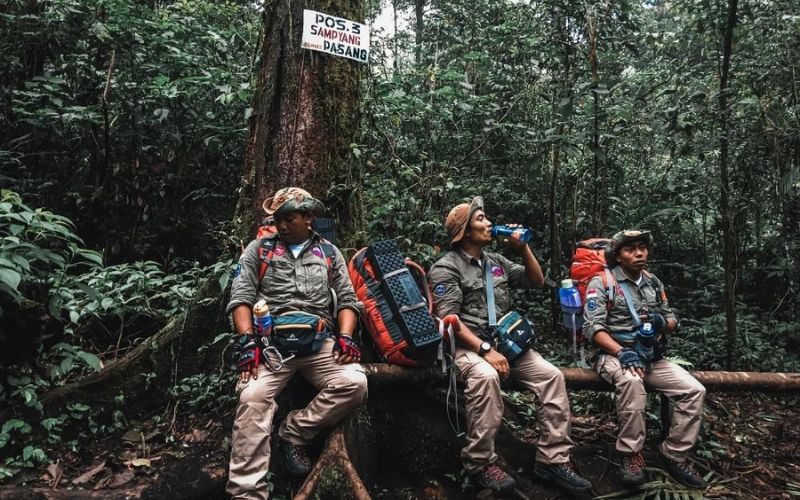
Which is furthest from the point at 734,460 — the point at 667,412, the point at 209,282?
the point at 209,282

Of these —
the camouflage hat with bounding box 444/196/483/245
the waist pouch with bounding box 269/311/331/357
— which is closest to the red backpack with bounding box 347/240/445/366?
the waist pouch with bounding box 269/311/331/357

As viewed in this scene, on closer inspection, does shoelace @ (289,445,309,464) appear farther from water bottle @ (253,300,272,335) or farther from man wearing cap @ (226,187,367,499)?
water bottle @ (253,300,272,335)

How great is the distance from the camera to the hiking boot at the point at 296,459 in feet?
13.4

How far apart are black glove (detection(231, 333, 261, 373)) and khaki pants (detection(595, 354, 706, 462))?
3.11 metres

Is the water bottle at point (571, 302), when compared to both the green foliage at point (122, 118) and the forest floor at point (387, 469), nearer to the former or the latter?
the forest floor at point (387, 469)

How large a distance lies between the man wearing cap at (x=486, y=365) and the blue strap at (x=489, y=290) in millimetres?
13

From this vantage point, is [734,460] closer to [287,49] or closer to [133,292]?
[287,49]

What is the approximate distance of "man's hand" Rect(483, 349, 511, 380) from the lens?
183 inches

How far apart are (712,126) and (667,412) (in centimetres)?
478

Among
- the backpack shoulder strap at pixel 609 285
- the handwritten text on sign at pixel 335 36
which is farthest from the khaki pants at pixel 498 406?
the handwritten text on sign at pixel 335 36

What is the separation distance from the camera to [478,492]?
4387 mm

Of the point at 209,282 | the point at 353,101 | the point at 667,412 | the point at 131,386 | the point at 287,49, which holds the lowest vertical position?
the point at 667,412

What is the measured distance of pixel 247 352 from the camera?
3994 millimetres

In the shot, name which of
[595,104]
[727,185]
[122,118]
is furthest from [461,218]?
[122,118]
